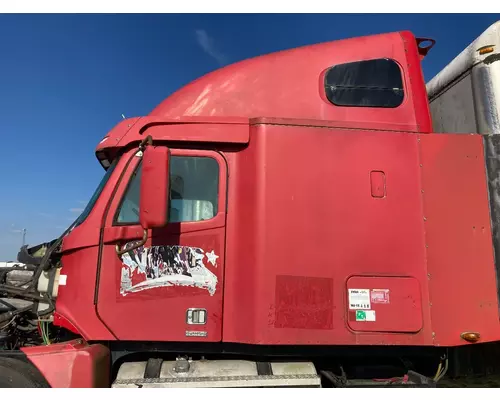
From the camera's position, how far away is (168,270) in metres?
2.82

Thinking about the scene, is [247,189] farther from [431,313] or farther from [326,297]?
[431,313]

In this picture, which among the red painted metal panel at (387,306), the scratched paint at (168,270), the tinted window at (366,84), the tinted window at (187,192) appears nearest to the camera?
the red painted metal panel at (387,306)

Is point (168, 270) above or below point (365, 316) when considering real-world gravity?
above

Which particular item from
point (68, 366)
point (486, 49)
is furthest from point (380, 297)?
point (68, 366)

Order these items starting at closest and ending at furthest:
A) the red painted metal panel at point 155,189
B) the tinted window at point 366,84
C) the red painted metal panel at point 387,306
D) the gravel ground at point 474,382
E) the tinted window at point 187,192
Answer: the red painted metal panel at point 155,189 < the red painted metal panel at point 387,306 < the tinted window at point 187,192 < the tinted window at point 366,84 < the gravel ground at point 474,382

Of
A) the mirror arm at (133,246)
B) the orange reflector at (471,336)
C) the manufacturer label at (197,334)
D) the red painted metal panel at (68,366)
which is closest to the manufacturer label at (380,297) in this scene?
the orange reflector at (471,336)

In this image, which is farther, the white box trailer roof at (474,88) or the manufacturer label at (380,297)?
the white box trailer roof at (474,88)

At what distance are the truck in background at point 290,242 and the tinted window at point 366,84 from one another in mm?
12

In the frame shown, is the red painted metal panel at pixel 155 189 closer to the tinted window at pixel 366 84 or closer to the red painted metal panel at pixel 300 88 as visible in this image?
the red painted metal panel at pixel 300 88

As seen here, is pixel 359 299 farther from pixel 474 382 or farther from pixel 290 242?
pixel 474 382

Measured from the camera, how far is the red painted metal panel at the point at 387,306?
8.86 ft

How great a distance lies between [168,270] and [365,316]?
1465 mm

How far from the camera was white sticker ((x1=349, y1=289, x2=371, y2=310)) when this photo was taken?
2715 mm

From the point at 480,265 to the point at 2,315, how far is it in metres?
3.91
